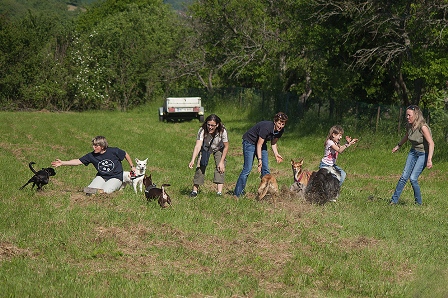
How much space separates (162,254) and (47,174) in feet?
16.3

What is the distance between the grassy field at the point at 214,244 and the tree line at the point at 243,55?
34.5 ft

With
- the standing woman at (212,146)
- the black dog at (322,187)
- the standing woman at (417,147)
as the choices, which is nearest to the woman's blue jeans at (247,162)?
the standing woman at (212,146)

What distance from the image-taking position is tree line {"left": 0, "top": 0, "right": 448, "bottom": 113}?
24844 millimetres

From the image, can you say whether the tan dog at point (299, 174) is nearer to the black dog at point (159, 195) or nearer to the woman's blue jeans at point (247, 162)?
the woman's blue jeans at point (247, 162)

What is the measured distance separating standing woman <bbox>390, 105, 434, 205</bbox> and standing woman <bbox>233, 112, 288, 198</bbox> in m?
2.46

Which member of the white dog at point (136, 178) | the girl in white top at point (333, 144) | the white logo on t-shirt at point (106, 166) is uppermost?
the girl in white top at point (333, 144)

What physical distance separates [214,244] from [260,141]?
417 centimetres

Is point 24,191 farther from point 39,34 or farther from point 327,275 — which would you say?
point 39,34

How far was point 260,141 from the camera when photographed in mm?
12641

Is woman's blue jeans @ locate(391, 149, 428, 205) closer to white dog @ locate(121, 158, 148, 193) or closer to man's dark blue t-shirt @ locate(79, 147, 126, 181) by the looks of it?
white dog @ locate(121, 158, 148, 193)

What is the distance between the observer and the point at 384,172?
18969mm

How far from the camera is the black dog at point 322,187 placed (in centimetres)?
1227

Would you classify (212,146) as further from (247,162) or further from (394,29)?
(394,29)

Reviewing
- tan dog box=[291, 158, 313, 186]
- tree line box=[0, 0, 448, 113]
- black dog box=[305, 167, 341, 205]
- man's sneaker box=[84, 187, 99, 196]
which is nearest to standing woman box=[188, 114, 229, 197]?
tan dog box=[291, 158, 313, 186]
